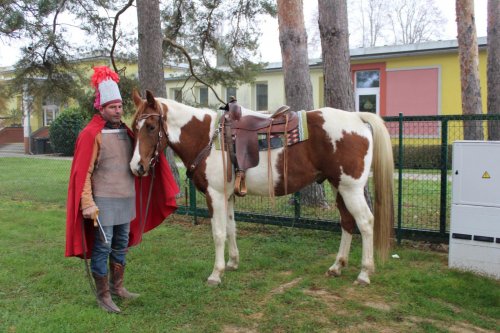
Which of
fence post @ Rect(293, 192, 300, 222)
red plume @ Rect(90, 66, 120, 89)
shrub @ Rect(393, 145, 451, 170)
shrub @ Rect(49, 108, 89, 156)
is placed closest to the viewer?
red plume @ Rect(90, 66, 120, 89)

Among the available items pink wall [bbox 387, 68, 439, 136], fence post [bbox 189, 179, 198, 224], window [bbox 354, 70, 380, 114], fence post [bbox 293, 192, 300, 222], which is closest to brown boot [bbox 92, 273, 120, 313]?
fence post [bbox 293, 192, 300, 222]

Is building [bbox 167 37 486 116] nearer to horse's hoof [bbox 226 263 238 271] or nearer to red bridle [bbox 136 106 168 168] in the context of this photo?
horse's hoof [bbox 226 263 238 271]

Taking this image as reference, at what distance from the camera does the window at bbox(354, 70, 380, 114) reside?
51.1 feet

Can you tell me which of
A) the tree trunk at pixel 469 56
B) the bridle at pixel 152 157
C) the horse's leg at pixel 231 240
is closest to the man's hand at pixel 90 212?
the bridle at pixel 152 157

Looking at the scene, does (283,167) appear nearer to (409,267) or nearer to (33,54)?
(409,267)

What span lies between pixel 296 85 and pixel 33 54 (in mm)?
6861

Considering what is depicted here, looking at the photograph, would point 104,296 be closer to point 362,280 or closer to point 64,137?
point 362,280

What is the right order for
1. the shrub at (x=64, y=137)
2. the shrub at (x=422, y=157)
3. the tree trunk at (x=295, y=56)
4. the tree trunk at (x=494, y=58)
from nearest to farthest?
the shrub at (x=422, y=157) → the tree trunk at (x=295, y=56) → the tree trunk at (x=494, y=58) → the shrub at (x=64, y=137)

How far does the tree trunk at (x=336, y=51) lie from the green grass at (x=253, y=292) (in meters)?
1.84

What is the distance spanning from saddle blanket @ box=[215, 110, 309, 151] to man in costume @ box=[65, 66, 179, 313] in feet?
3.26

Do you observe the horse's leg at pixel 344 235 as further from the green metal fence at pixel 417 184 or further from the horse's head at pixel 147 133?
the horse's head at pixel 147 133

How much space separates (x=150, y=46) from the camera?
24.8 ft

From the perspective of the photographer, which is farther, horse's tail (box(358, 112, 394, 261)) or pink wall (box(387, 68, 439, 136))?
pink wall (box(387, 68, 439, 136))

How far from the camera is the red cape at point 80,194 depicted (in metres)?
3.24
